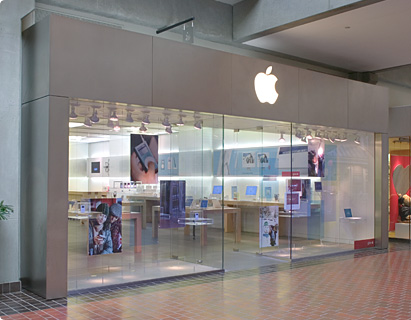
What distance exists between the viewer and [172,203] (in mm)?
8570

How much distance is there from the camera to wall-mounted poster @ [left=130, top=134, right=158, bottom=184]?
314 inches

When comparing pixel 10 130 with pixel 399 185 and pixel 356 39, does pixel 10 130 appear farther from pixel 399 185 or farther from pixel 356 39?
pixel 399 185

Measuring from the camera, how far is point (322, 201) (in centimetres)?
1122

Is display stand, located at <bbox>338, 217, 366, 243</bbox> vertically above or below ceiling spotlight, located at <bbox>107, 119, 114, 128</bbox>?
below

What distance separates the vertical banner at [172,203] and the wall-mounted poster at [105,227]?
34.4 inches

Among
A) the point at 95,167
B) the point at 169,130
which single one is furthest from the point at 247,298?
the point at 169,130

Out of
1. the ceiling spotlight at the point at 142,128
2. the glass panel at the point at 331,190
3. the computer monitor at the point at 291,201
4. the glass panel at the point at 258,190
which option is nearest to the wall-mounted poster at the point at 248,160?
the glass panel at the point at 258,190

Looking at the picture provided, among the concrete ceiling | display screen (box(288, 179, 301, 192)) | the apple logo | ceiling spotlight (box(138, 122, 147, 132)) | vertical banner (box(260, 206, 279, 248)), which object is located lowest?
vertical banner (box(260, 206, 279, 248))

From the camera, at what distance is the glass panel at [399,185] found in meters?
14.1

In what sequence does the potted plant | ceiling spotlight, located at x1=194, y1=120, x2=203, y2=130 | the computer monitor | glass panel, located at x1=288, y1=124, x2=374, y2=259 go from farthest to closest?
1. glass panel, located at x1=288, y1=124, x2=374, y2=259
2. the computer monitor
3. ceiling spotlight, located at x1=194, y1=120, x2=203, y2=130
4. the potted plant

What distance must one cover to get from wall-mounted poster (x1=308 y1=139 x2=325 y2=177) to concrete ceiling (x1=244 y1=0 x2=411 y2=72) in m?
2.21

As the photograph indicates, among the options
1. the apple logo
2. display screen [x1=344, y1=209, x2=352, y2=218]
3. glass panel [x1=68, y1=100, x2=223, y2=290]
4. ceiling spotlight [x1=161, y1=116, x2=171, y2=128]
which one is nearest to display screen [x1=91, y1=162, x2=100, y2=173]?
glass panel [x1=68, y1=100, x2=223, y2=290]

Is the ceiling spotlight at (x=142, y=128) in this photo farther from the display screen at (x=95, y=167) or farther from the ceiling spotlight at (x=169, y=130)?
the display screen at (x=95, y=167)

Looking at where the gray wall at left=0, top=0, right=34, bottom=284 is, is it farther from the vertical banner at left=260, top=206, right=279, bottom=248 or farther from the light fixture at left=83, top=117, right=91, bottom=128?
the vertical banner at left=260, top=206, right=279, bottom=248
